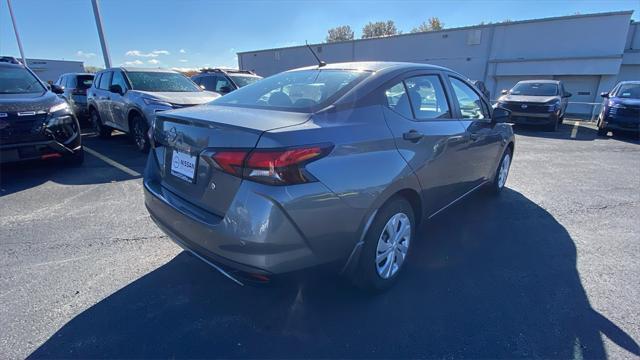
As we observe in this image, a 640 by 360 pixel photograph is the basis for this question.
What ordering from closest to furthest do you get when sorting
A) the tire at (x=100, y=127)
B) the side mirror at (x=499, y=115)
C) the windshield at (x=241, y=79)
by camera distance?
1. the side mirror at (x=499, y=115)
2. the tire at (x=100, y=127)
3. the windshield at (x=241, y=79)

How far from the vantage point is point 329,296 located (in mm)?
2568

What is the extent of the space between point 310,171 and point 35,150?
5.17 meters

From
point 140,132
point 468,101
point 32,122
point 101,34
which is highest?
point 101,34

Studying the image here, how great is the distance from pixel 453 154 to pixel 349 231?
154cm

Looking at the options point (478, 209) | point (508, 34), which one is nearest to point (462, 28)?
point (508, 34)

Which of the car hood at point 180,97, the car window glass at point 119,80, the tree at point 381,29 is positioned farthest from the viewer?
the tree at point 381,29

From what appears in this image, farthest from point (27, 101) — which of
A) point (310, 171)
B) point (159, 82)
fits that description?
point (310, 171)

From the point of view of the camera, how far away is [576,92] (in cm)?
2011

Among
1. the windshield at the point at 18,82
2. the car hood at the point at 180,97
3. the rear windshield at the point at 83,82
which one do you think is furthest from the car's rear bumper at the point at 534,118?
the rear windshield at the point at 83,82

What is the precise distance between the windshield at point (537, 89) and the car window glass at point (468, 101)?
1012cm

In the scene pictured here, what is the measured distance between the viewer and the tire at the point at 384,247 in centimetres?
234

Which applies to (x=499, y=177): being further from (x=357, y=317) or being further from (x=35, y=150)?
(x=35, y=150)

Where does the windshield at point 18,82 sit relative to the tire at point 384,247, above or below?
above

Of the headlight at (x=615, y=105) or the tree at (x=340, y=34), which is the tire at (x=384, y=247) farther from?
the tree at (x=340, y=34)
